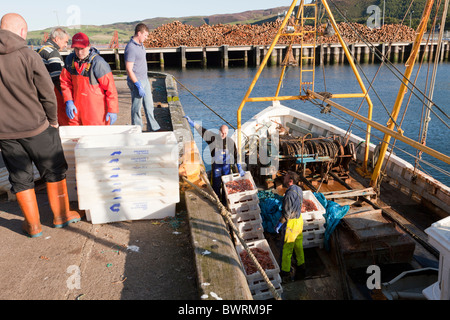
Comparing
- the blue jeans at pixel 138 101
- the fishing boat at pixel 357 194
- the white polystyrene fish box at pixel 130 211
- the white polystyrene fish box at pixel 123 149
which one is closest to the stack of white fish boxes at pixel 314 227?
the fishing boat at pixel 357 194

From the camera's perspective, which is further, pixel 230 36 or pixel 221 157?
pixel 230 36

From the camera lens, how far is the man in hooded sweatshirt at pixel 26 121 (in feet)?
11.3

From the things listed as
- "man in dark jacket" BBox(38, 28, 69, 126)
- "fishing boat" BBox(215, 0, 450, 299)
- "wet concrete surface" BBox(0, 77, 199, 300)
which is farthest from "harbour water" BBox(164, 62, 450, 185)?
"wet concrete surface" BBox(0, 77, 199, 300)

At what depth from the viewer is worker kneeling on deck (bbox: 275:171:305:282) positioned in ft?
19.2

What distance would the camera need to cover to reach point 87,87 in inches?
208

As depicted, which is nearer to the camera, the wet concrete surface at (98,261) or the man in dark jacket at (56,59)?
the wet concrete surface at (98,261)

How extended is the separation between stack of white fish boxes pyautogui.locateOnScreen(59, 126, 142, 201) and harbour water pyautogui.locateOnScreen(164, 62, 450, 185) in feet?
28.7

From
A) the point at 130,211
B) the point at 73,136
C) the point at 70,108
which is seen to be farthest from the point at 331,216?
the point at 70,108

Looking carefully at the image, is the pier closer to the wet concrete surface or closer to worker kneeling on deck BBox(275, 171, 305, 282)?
worker kneeling on deck BBox(275, 171, 305, 282)

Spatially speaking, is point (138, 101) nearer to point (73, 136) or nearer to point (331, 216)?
point (73, 136)

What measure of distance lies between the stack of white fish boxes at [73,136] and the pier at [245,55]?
46228 mm

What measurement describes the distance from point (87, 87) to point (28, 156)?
1.81 metres

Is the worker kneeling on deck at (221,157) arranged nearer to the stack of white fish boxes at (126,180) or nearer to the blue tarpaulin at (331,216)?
the blue tarpaulin at (331,216)
